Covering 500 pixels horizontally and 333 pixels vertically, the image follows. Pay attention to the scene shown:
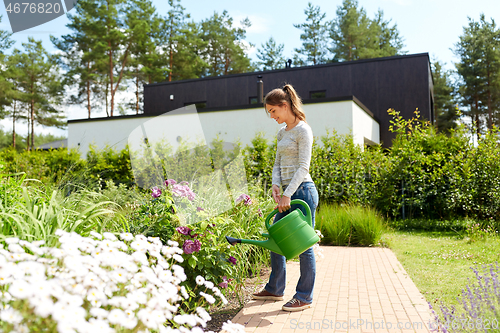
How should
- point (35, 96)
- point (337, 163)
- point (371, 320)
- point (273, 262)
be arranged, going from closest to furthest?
point (371, 320) → point (273, 262) → point (337, 163) → point (35, 96)

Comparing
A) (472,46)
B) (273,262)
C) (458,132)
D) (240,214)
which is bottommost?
(273,262)

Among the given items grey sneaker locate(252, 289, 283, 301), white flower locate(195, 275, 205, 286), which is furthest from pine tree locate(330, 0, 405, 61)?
white flower locate(195, 275, 205, 286)

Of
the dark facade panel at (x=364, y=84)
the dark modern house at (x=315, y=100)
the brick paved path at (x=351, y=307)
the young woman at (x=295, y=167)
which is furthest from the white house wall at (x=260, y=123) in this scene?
the young woman at (x=295, y=167)

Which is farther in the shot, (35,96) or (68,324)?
(35,96)

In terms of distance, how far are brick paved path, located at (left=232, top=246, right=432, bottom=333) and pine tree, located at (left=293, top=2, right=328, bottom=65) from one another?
89.1 feet

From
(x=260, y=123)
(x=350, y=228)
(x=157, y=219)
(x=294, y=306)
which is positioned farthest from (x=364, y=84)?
(x=157, y=219)

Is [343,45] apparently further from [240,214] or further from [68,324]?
[68,324]

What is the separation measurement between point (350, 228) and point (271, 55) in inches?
1060

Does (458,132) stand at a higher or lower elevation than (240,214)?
higher

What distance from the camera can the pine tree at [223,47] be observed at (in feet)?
94.9

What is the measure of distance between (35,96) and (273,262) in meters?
32.6

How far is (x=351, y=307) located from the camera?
2.95m

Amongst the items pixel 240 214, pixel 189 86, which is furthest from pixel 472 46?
pixel 240 214

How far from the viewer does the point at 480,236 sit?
6.02 meters
